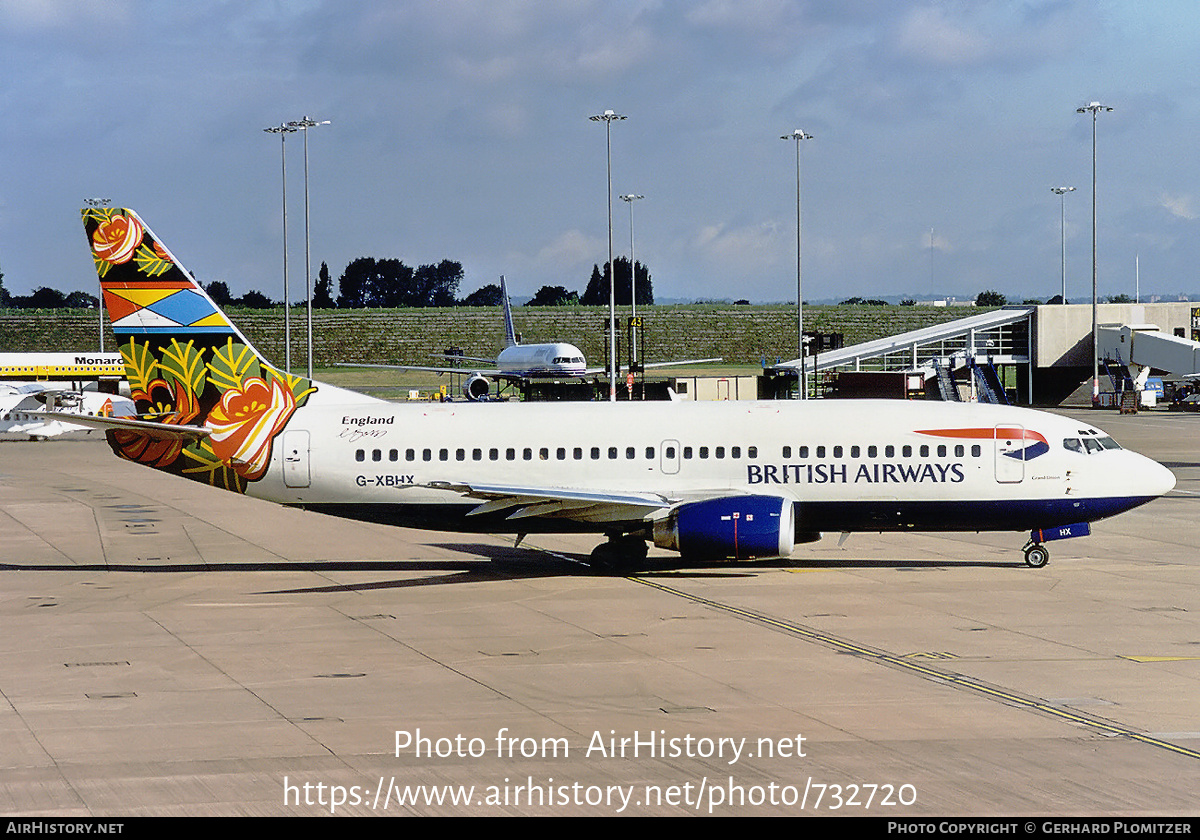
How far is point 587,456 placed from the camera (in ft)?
107

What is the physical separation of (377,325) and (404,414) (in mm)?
157419

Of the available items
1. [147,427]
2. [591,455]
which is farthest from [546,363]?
[147,427]

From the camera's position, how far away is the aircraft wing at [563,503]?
99.7 feet

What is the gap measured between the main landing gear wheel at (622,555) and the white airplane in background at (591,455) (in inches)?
1.5

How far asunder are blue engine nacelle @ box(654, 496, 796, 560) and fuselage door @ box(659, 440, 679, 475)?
6.10 ft

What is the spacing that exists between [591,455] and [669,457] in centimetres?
185

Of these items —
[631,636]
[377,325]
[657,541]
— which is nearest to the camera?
[631,636]

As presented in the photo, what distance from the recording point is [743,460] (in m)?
31.9

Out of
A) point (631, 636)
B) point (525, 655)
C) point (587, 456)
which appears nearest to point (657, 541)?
point (587, 456)

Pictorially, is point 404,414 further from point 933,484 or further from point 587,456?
point 933,484

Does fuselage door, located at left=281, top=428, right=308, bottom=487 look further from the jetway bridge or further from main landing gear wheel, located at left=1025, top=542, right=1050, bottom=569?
the jetway bridge

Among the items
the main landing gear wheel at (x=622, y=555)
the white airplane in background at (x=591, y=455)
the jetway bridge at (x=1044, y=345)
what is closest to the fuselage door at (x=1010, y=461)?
the white airplane in background at (x=591, y=455)

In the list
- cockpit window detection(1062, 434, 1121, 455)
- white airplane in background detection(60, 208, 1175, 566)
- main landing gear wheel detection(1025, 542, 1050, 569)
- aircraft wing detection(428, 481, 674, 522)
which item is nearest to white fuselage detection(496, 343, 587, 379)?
white airplane in background detection(60, 208, 1175, 566)

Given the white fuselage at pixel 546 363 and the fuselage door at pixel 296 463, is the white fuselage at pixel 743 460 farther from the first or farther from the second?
the white fuselage at pixel 546 363
